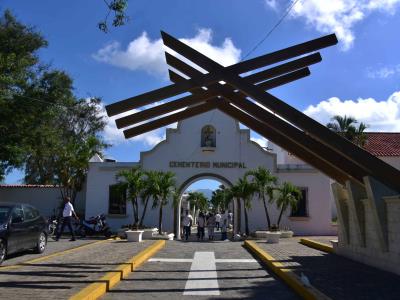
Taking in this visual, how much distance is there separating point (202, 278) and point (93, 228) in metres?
16.8

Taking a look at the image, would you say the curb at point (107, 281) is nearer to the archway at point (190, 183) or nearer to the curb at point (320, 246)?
A: the curb at point (320, 246)

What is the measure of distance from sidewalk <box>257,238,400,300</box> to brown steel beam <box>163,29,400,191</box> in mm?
2078

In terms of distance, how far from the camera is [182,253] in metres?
16.6

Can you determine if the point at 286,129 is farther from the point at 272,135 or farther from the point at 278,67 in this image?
the point at 272,135

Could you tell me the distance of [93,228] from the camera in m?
26.2

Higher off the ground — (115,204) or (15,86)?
(15,86)

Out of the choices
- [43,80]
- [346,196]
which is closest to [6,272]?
[346,196]

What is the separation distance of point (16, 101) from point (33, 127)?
75.4 inches

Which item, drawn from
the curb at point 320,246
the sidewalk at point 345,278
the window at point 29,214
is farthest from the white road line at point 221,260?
the window at point 29,214

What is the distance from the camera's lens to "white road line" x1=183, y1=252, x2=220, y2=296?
8867 mm

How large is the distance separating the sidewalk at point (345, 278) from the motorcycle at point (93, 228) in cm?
1431

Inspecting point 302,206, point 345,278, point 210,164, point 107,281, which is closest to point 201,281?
point 107,281

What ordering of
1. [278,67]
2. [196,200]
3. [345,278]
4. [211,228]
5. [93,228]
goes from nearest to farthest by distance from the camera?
[345,278]
[278,67]
[93,228]
[211,228]
[196,200]

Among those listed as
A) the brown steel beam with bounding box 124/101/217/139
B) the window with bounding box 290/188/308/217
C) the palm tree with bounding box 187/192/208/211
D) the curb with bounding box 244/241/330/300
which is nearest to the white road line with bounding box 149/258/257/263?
the curb with bounding box 244/241/330/300
